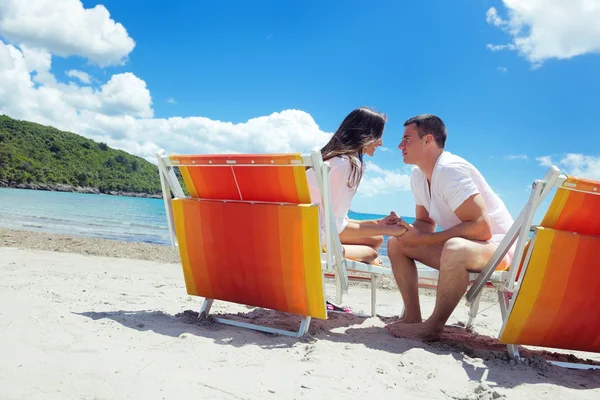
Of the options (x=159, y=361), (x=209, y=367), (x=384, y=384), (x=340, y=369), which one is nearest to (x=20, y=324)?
(x=159, y=361)

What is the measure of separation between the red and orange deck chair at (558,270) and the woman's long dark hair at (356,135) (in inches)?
46.6

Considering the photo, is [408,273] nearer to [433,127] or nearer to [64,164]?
[433,127]

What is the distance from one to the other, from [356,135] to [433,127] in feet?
1.84

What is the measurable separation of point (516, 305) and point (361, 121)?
1650 millimetres

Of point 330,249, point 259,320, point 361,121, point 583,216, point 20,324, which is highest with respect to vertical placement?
point 361,121

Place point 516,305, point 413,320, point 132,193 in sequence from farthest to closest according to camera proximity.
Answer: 1. point 132,193
2. point 413,320
3. point 516,305

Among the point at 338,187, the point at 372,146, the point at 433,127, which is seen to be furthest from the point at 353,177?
the point at 433,127

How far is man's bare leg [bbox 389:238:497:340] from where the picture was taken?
9.91ft

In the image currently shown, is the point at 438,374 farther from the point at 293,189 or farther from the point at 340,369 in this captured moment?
the point at 293,189

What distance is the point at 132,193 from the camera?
7731cm

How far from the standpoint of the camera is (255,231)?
9.87 ft

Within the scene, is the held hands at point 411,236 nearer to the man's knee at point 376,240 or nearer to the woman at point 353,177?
the woman at point 353,177

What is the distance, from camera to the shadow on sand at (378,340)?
2.59 metres

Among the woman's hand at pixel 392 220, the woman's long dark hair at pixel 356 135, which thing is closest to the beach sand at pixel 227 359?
the woman's hand at pixel 392 220
